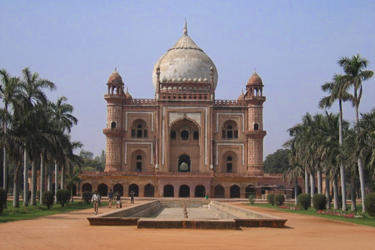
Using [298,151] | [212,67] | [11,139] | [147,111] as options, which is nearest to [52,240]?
[11,139]

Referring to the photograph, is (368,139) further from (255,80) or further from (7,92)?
(255,80)

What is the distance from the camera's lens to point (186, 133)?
173ft

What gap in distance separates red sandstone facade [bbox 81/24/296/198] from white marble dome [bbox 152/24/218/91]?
47.8 inches

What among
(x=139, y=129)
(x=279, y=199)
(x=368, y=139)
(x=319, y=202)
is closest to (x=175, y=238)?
(x=368, y=139)

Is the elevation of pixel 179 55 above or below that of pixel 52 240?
above

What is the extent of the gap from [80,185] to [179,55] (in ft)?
57.3

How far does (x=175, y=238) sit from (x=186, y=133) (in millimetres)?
40741

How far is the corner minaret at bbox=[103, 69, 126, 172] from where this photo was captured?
1970 inches

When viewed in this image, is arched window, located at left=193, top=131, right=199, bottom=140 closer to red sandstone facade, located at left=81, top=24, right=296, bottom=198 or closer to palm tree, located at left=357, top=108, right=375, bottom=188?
red sandstone facade, located at left=81, top=24, right=296, bottom=198

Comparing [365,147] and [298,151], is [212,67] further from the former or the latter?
[365,147]

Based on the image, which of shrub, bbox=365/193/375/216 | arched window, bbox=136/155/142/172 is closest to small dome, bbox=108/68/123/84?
arched window, bbox=136/155/142/172

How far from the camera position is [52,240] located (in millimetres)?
11758

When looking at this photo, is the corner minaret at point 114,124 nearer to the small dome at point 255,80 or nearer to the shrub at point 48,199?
the small dome at point 255,80

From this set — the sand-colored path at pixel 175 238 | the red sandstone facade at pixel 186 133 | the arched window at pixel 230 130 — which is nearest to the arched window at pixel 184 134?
Result: the red sandstone facade at pixel 186 133
